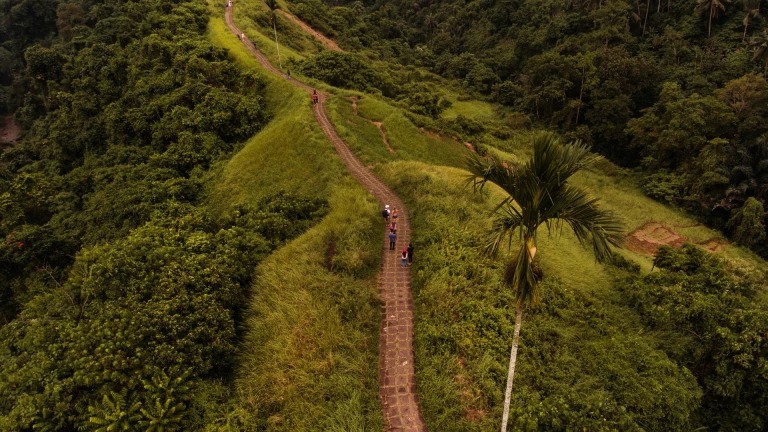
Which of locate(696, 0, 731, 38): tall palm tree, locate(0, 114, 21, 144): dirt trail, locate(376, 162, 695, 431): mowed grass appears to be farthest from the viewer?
locate(0, 114, 21, 144): dirt trail

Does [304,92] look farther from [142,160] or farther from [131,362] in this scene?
[131,362]

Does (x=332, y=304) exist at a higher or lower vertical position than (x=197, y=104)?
lower

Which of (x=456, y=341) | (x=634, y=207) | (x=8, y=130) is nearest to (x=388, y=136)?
(x=634, y=207)

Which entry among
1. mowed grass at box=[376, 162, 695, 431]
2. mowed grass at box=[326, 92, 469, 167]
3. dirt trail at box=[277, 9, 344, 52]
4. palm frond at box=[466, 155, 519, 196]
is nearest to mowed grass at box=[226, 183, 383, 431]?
mowed grass at box=[376, 162, 695, 431]

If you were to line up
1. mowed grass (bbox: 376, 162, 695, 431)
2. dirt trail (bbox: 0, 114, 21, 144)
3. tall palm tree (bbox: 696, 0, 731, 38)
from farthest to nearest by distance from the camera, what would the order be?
dirt trail (bbox: 0, 114, 21, 144) < tall palm tree (bbox: 696, 0, 731, 38) < mowed grass (bbox: 376, 162, 695, 431)

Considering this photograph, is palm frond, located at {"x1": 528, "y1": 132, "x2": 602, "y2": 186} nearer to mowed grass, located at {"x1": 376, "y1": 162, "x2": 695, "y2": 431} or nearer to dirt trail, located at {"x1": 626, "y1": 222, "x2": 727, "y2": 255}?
mowed grass, located at {"x1": 376, "y1": 162, "x2": 695, "y2": 431}


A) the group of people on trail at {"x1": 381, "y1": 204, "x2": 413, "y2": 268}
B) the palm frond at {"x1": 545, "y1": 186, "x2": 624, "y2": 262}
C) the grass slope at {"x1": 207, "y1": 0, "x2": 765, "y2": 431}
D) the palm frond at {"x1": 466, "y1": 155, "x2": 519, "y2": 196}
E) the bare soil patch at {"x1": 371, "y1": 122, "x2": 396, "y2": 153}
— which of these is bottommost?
the grass slope at {"x1": 207, "y1": 0, "x2": 765, "y2": 431}

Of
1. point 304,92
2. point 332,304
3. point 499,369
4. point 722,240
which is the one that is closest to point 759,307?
point 499,369
